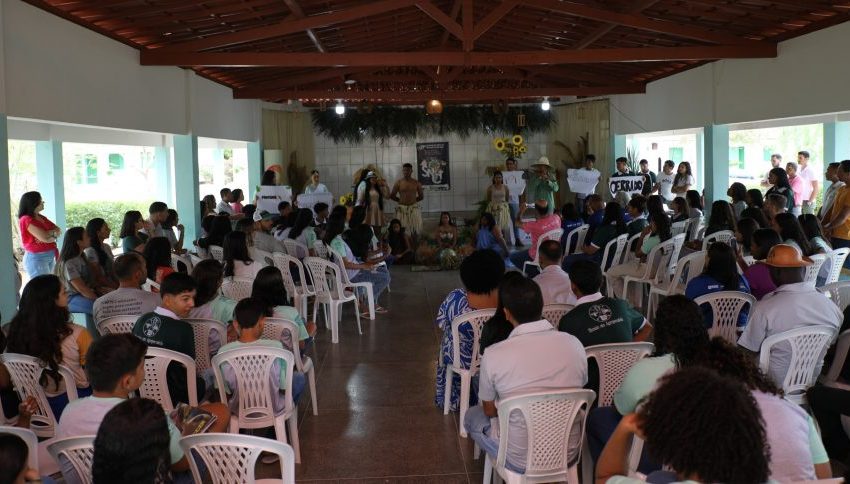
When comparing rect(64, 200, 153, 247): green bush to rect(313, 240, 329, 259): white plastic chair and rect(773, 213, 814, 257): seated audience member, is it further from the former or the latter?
rect(773, 213, 814, 257): seated audience member

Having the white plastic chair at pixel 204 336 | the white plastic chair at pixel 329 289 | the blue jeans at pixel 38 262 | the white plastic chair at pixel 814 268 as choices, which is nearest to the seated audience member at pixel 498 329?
the white plastic chair at pixel 204 336

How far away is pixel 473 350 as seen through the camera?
433cm

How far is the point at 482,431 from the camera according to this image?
3.41 meters

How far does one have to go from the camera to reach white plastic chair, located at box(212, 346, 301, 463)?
11.9ft

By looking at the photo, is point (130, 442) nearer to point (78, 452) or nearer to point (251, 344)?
point (78, 452)

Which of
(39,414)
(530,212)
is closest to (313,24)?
(39,414)

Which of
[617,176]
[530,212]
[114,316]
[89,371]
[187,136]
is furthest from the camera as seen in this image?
[530,212]

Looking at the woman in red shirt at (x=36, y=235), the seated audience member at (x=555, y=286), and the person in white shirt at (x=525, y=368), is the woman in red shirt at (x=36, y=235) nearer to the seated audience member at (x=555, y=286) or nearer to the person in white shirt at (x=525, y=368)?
the seated audience member at (x=555, y=286)

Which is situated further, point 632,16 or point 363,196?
point 363,196

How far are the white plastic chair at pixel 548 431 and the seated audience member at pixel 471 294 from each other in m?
1.23

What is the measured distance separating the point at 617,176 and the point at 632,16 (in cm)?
325

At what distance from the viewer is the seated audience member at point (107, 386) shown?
2.57m

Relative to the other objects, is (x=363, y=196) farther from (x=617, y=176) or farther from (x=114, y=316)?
(x=114, y=316)

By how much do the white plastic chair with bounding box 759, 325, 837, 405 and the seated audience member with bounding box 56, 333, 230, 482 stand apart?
2.61 meters
